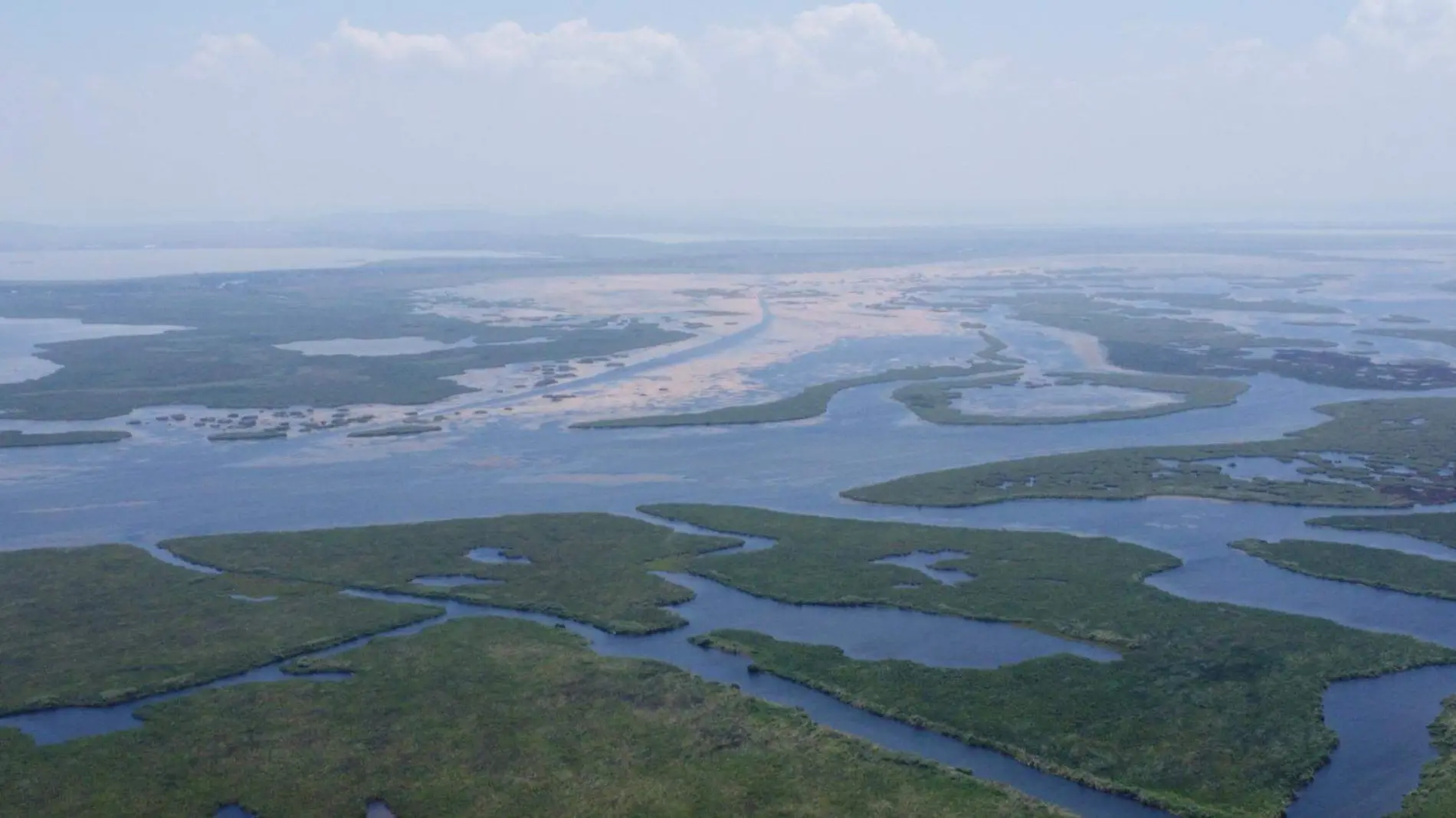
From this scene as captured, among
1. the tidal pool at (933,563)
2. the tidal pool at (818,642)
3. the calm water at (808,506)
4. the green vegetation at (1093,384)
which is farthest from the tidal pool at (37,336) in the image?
the tidal pool at (933,563)

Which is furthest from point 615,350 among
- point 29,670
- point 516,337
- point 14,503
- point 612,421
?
point 29,670

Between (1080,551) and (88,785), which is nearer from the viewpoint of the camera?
(88,785)

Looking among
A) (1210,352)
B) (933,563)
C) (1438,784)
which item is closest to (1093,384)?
(1210,352)

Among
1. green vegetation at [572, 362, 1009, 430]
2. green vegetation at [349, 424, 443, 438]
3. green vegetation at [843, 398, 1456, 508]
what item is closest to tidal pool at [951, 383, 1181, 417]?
green vegetation at [572, 362, 1009, 430]

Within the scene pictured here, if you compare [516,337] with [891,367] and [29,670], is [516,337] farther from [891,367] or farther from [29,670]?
[29,670]

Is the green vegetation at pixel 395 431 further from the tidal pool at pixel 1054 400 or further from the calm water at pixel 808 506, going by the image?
the tidal pool at pixel 1054 400
